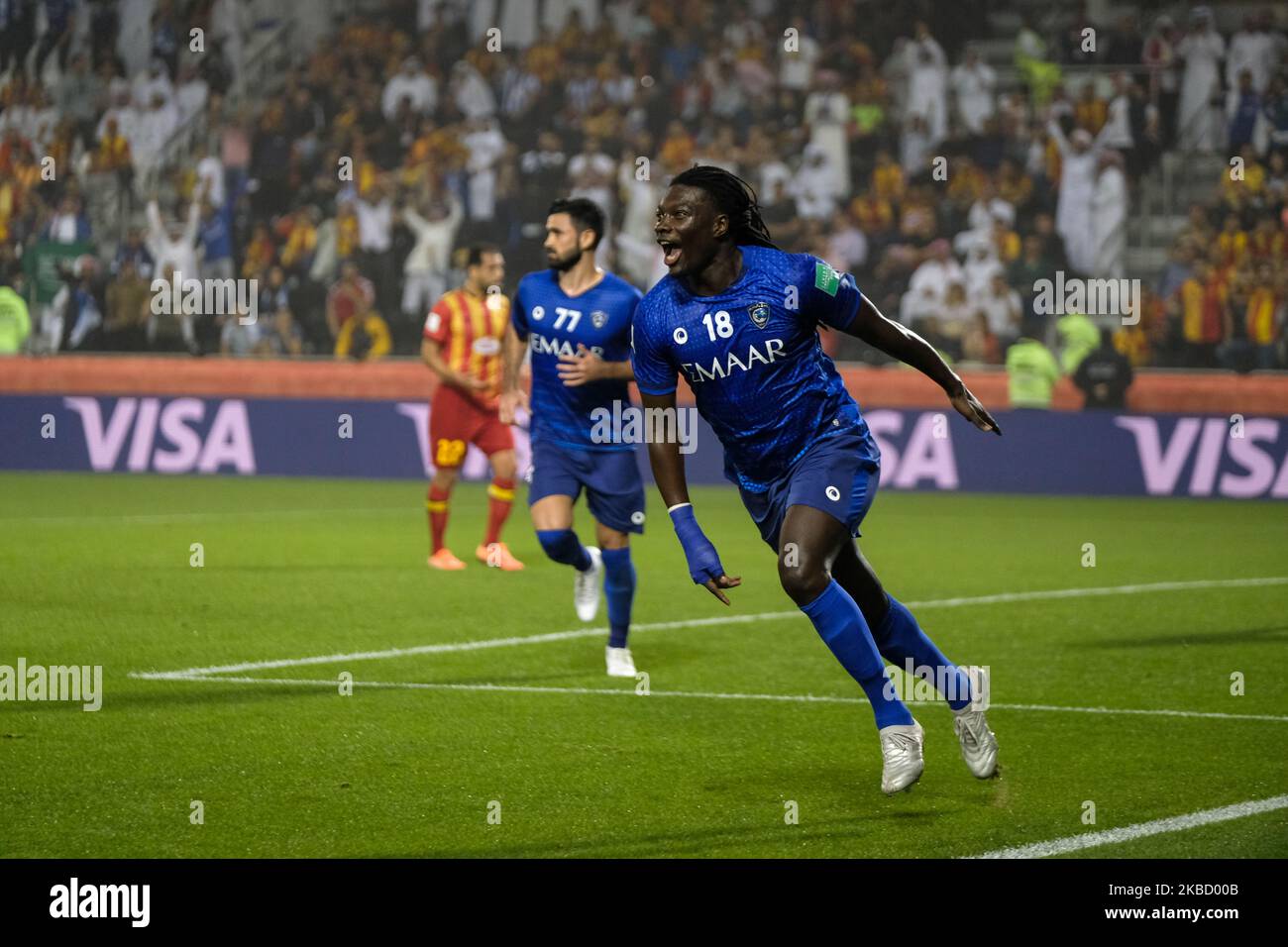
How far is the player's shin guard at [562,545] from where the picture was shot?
9117 mm

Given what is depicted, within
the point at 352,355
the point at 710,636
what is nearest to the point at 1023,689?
the point at 710,636

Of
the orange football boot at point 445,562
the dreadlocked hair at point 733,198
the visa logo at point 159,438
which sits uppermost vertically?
the dreadlocked hair at point 733,198

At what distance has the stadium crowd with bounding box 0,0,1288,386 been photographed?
20844mm

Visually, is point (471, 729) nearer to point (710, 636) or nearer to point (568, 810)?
point (568, 810)

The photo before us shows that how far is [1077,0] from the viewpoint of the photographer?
76.3ft

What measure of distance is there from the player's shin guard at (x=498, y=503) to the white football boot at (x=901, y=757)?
7237mm

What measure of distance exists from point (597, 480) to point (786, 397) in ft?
9.75

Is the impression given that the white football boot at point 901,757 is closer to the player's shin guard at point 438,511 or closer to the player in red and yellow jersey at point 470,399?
the player in red and yellow jersey at point 470,399

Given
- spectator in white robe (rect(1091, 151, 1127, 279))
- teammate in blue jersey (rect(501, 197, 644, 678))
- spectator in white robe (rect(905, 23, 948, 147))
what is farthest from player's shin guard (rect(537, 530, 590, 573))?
spectator in white robe (rect(905, 23, 948, 147))

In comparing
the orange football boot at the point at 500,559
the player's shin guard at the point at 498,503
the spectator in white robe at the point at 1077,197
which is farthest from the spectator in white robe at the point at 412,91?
the orange football boot at the point at 500,559

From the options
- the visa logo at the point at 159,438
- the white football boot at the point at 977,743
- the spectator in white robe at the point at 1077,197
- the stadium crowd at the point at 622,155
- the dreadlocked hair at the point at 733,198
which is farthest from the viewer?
the spectator in white robe at the point at 1077,197

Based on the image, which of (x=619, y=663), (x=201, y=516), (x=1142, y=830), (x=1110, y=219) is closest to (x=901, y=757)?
(x=1142, y=830)

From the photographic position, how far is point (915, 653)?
6410mm

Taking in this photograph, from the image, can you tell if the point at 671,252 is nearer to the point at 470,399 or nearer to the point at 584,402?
the point at 584,402
